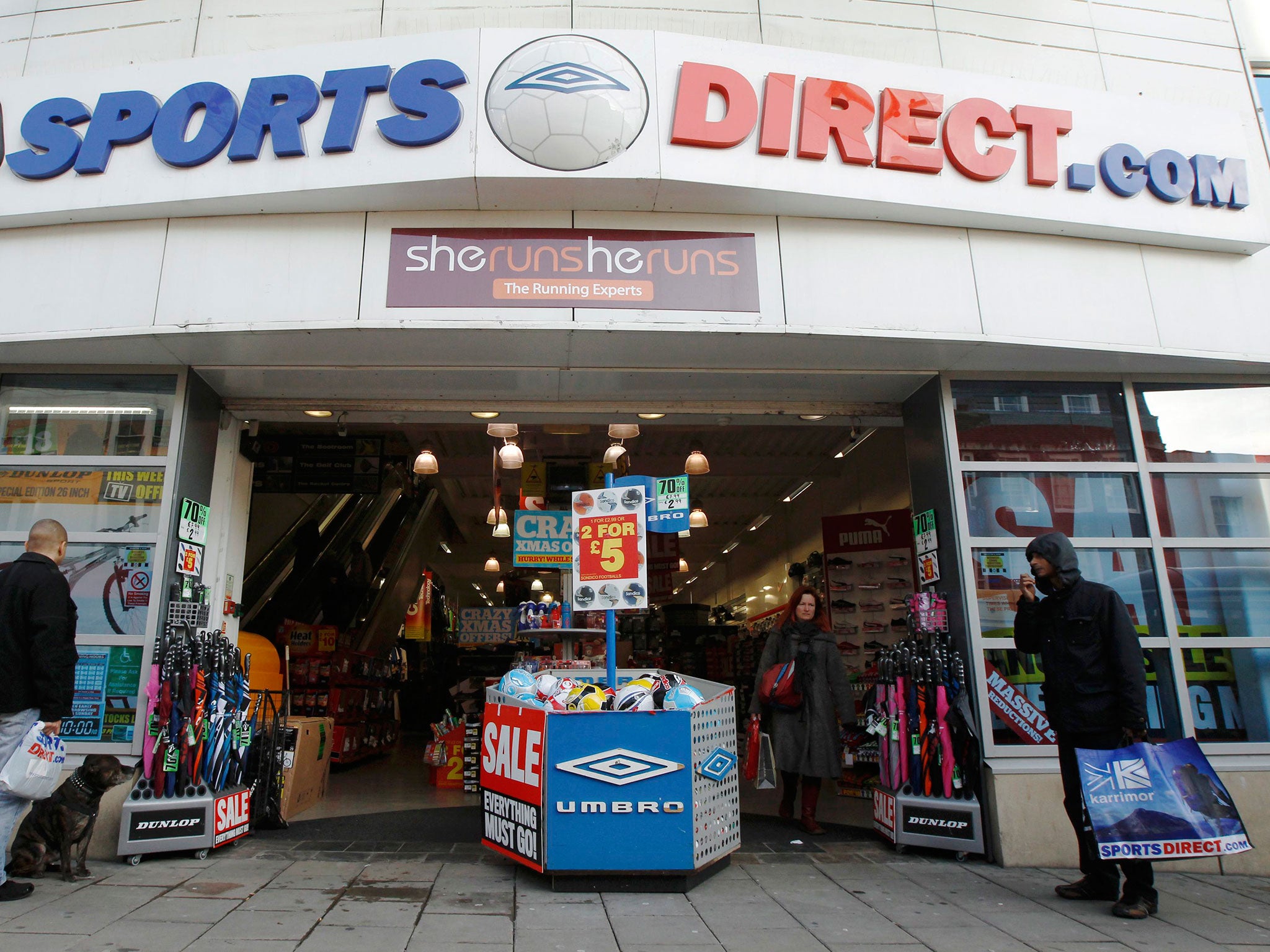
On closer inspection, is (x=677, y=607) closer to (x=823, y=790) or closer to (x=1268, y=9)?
(x=823, y=790)

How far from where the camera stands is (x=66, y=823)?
4188 mm

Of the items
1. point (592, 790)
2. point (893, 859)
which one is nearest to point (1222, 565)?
point (893, 859)

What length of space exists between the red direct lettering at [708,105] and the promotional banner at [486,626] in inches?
263

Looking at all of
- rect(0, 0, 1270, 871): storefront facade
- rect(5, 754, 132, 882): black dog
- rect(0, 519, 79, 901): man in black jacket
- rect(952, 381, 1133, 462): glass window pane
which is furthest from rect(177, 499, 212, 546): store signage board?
rect(952, 381, 1133, 462): glass window pane

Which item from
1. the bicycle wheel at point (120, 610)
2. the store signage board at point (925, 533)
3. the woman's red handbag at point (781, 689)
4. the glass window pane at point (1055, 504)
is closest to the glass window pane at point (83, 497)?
the bicycle wheel at point (120, 610)

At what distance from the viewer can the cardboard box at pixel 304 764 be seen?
6203 mm

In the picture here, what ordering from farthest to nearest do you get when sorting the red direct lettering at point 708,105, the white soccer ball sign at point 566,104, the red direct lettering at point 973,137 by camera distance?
the red direct lettering at point 973,137 → the red direct lettering at point 708,105 → the white soccer ball sign at point 566,104

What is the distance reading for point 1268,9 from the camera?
6.75m

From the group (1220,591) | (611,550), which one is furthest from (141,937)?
(1220,591)

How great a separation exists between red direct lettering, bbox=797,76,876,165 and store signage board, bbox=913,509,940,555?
2647 mm

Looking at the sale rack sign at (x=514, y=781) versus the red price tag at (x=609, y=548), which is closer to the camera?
the sale rack sign at (x=514, y=781)

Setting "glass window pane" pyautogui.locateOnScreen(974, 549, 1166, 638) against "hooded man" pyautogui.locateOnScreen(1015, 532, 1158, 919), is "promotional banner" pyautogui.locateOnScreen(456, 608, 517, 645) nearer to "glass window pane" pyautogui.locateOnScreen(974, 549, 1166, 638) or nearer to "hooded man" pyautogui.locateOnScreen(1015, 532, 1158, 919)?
"glass window pane" pyautogui.locateOnScreen(974, 549, 1166, 638)

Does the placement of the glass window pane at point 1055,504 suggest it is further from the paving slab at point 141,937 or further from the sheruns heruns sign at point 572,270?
the paving slab at point 141,937

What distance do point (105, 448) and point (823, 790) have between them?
7131mm
